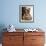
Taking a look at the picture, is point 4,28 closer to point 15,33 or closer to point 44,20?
point 15,33

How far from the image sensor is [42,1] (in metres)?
4.28

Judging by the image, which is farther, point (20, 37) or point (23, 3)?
point (23, 3)

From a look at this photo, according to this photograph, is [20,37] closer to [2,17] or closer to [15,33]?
[15,33]

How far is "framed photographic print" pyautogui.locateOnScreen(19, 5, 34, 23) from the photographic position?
4.27 m

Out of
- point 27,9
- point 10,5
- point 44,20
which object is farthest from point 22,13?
point 44,20

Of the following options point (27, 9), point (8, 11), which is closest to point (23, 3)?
point (27, 9)

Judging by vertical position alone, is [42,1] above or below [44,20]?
above

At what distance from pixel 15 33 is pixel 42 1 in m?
1.40

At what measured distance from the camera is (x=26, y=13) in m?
4.30

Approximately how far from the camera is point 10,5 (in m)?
4.27

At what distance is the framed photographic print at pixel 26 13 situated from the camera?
4273 millimetres

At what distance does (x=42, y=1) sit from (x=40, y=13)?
1.30ft

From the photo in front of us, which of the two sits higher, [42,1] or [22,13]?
[42,1]

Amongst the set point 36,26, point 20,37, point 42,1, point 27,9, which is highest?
point 42,1
